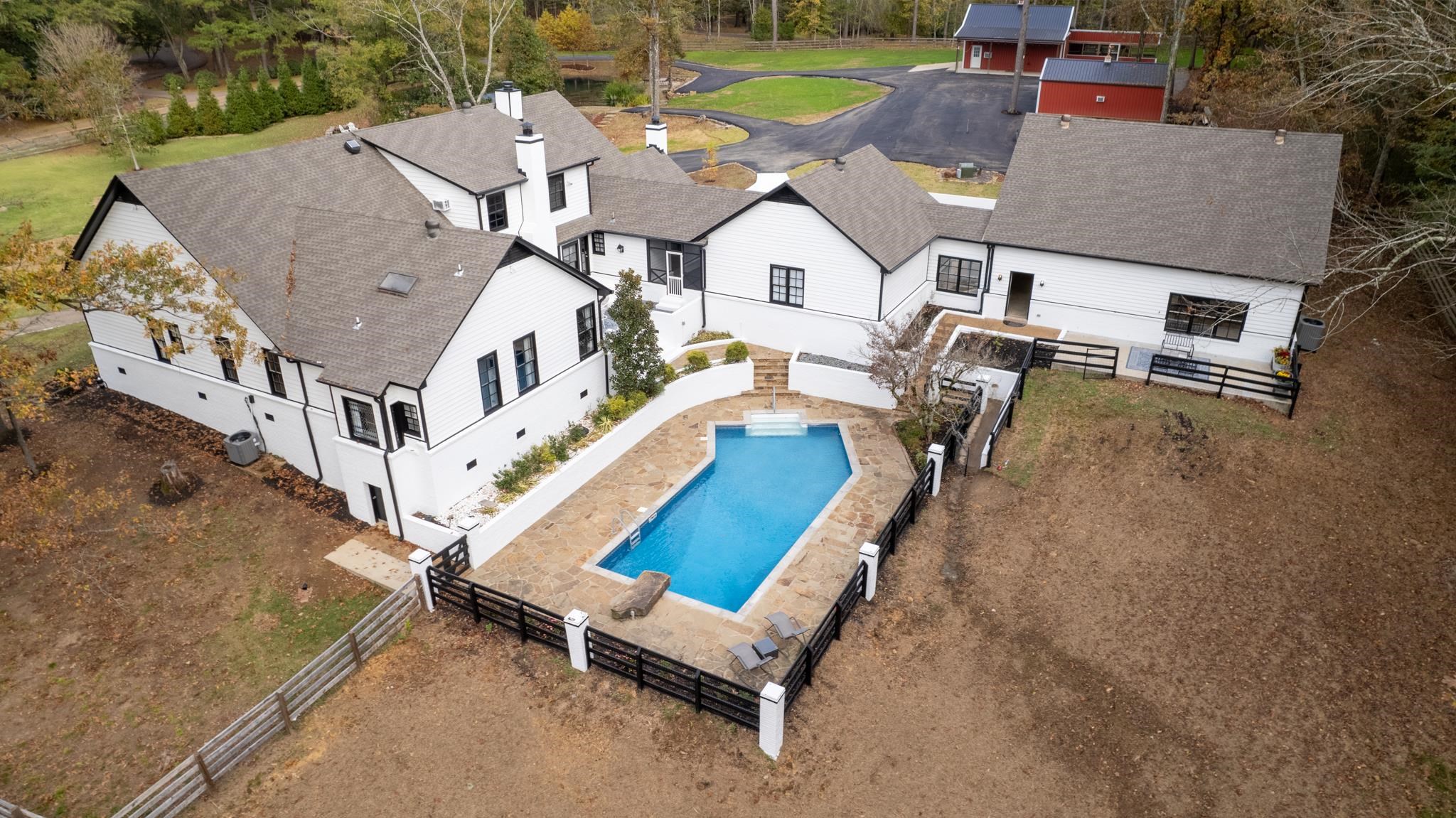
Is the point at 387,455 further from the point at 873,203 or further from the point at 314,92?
the point at 314,92

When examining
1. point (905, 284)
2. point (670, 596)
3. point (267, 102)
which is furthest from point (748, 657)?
point (267, 102)

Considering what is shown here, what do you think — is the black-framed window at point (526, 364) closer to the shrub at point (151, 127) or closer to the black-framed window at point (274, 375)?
the black-framed window at point (274, 375)

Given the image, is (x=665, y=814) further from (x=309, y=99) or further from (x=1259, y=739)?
(x=309, y=99)

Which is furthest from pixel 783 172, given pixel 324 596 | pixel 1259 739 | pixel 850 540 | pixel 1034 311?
pixel 1259 739

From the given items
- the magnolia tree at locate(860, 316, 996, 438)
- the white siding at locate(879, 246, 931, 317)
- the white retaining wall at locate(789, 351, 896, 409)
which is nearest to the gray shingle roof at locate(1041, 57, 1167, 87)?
the white siding at locate(879, 246, 931, 317)

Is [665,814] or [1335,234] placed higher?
[1335,234]

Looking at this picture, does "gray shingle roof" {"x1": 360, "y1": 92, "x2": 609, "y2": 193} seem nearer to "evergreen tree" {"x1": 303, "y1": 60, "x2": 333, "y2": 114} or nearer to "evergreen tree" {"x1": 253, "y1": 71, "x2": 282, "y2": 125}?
"evergreen tree" {"x1": 253, "y1": 71, "x2": 282, "y2": 125}
